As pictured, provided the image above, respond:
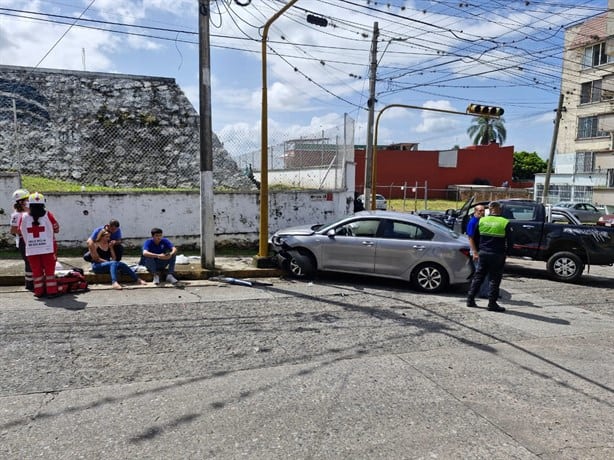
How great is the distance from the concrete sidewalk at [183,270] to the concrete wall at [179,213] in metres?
0.94

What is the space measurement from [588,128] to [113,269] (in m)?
42.7

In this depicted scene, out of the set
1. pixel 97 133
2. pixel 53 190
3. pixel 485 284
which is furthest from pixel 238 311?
pixel 97 133

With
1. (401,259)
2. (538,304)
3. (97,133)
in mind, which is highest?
(97,133)

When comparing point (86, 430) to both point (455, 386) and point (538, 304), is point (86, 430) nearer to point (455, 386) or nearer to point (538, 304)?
point (455, 386)

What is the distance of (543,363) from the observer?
16.8ft

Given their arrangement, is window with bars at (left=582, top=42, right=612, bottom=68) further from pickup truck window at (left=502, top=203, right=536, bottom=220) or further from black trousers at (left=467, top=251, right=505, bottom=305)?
black trousers at (left=467, top=251, right=505, bottom=305)

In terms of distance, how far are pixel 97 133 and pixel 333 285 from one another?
9.27 meters

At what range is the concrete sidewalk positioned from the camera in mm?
8133

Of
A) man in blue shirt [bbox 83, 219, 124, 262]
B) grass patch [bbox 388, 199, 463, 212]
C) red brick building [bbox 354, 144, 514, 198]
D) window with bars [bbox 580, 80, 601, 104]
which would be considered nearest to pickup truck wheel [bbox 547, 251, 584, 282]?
man in blue shirt [bbox 83, 219, 124, 262]

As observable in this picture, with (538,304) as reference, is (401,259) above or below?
above

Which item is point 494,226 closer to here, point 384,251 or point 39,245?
point 384,251

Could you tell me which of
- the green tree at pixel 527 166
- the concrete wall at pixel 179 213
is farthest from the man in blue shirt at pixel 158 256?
the green tree at pixel 527 166

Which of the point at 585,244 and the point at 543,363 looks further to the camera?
the point at 585,244

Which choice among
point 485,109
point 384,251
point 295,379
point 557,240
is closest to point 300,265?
point 384,251
